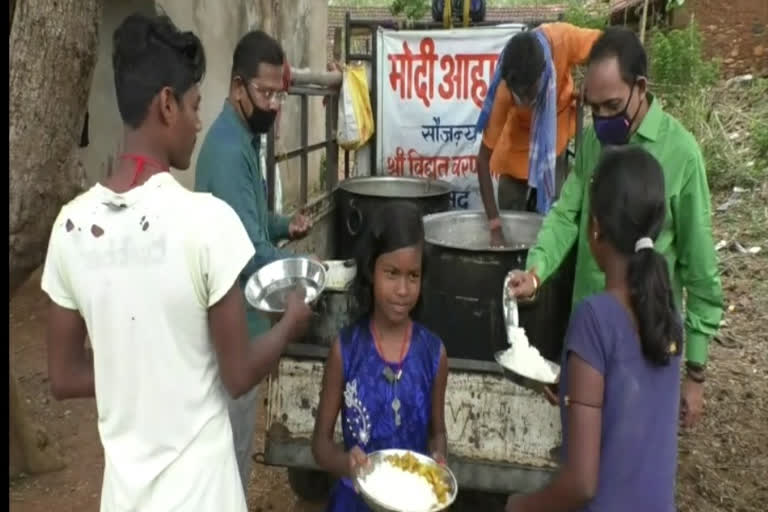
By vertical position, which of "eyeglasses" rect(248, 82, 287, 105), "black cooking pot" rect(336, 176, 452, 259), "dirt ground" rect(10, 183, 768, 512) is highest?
"eyeglasses" rect(248, 82, 287, 105)

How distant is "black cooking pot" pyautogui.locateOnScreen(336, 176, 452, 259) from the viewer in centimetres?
436

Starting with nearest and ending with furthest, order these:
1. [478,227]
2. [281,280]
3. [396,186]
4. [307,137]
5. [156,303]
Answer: [156,303], [281,280], [478,227], [307,137], [396,186]

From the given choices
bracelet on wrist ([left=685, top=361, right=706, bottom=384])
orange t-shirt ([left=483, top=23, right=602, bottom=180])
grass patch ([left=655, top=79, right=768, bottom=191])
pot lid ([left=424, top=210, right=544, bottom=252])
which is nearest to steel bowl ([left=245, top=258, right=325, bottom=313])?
bracelet on wrist ([left=685, top=361, right=706, bottom=384])

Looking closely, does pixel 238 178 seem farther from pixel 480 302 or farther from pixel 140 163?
pixel 480 302

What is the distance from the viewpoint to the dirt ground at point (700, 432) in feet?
12.6

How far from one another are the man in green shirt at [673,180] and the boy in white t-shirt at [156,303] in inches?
47.5

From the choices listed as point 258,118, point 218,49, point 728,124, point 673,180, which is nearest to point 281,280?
point 258,118

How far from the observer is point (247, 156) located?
259cm

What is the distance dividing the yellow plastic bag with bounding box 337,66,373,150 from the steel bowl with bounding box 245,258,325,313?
2771mm

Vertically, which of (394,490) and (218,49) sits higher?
(218,49)

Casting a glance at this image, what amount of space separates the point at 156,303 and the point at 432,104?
13.6ft

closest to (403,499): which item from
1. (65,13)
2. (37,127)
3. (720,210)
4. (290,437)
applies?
(290,437)

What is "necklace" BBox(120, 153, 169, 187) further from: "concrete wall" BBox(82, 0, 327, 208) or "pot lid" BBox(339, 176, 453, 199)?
"pot lid" BBox(339, 176, 453, 199)

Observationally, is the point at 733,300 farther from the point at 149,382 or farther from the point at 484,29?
the point at 149,382
